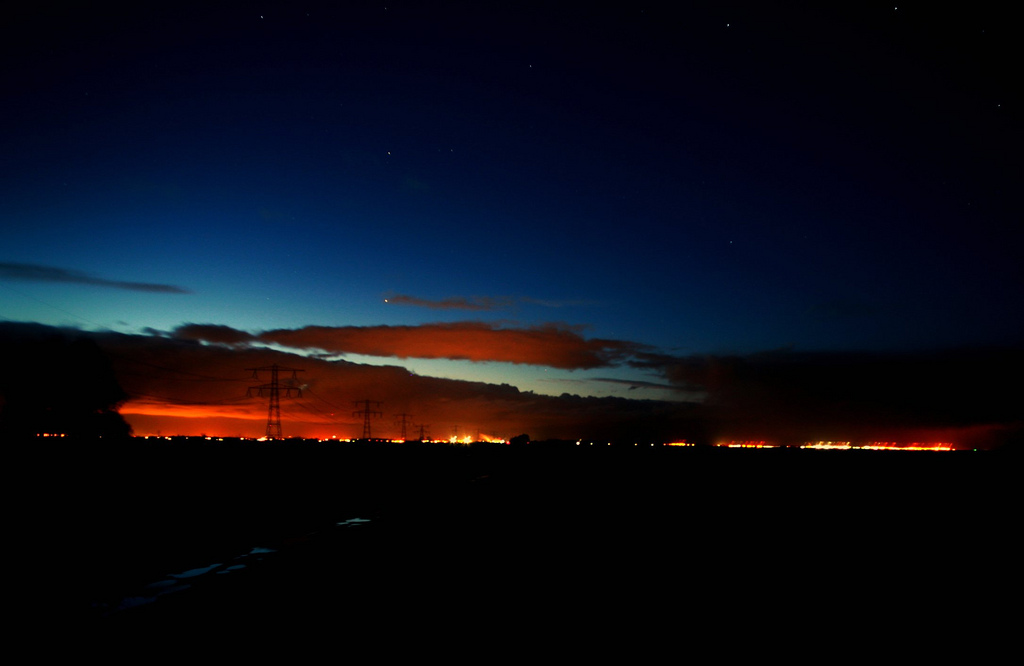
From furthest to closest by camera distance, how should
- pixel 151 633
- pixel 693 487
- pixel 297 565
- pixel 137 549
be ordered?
pixel 693 487, pixel 137 549, pixel 297 565, pixel 151 633

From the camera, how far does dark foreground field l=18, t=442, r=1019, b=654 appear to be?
10.9m

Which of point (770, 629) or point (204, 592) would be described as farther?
point (204, 592)

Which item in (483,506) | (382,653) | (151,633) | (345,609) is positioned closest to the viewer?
(382,653)

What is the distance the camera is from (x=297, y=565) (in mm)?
16531

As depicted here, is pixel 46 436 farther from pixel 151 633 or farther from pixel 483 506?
pixel 151 633

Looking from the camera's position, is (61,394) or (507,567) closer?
(507,567)

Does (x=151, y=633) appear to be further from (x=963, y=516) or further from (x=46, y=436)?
(x=46, y=436)

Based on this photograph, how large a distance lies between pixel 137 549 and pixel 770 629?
22228 mm

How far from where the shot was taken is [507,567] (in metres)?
15.4

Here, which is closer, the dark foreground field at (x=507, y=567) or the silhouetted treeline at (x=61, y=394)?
the dark foreground field at (x=507, y=567)

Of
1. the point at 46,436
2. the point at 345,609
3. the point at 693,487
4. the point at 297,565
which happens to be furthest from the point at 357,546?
the point at 46,436

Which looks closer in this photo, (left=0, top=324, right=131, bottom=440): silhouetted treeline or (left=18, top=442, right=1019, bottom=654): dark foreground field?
(left=18, top=442, right=1019, bottom=654): dark foreground field

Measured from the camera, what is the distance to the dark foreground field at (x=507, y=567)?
10930 millimetres

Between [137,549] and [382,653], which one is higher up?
[382,653]
